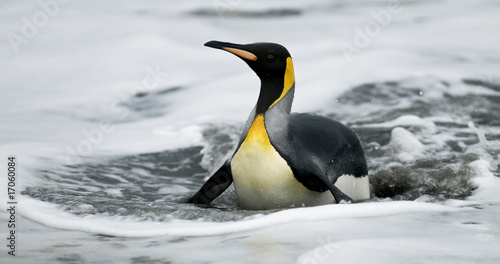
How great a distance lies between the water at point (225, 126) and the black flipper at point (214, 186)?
19 centimetres

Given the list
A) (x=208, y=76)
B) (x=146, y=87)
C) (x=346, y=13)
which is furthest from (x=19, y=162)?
(x=346, y=13)

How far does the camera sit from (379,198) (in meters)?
4.93

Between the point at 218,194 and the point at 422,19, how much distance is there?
8.53 meters

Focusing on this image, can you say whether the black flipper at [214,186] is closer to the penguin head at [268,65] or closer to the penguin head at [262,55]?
the penguin head at [268,65]

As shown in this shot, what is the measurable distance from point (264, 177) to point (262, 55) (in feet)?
2.21

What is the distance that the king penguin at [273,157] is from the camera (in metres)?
3.98

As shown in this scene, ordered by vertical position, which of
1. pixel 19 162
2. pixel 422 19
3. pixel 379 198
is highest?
pixel 422 19

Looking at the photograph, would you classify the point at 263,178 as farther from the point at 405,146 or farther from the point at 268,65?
the point at 405,146

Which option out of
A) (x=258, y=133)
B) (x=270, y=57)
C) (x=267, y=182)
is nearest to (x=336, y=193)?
(x=267, y=182)

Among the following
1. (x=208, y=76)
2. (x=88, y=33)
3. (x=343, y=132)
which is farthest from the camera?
(x=88, y=33)

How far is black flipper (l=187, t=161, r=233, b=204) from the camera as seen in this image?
169 inches

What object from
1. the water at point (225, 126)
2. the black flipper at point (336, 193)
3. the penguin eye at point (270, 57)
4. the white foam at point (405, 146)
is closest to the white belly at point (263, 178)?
the black flipper at point (336, 193)

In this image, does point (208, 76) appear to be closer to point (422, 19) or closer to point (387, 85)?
point (387, 85)

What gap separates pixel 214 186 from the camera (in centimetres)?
430
